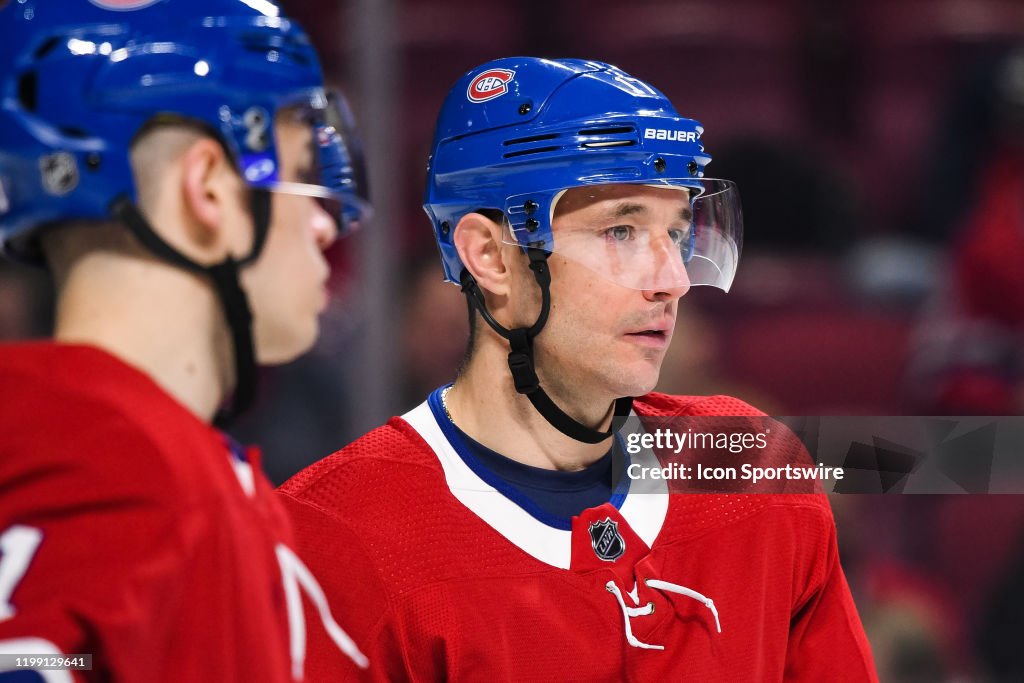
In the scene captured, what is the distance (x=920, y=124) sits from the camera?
4.86 m

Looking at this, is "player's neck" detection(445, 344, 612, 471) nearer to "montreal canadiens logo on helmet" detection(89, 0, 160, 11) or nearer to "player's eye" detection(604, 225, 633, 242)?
"player's eye" detection(604, 225, 633, 242)

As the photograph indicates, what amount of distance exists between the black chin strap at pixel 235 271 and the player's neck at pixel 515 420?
52cm

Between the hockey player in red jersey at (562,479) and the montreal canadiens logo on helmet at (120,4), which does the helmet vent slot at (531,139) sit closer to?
the hockey player in red jersey at (562,479)

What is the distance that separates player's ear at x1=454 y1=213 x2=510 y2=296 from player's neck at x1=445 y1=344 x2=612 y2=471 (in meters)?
0.10

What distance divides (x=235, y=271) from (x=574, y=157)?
0.58 metres

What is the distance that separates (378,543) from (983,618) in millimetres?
2401

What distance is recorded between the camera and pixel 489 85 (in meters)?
1.77

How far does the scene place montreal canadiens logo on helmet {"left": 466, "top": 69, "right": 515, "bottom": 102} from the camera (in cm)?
175

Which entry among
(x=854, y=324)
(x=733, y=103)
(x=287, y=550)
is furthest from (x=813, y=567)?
(x=733, y=103)

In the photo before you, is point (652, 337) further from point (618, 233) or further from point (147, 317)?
point (147, 317)

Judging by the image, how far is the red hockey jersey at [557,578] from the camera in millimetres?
1607

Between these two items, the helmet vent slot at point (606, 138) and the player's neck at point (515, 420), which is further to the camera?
the player's neck at point (515, 420)

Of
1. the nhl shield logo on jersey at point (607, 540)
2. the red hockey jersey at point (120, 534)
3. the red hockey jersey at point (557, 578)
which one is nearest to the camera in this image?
the red hockey jersey at point (120, 534)

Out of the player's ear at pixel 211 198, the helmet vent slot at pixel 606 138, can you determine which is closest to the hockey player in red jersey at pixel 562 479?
the helmet vent slot at pixel 606 138
